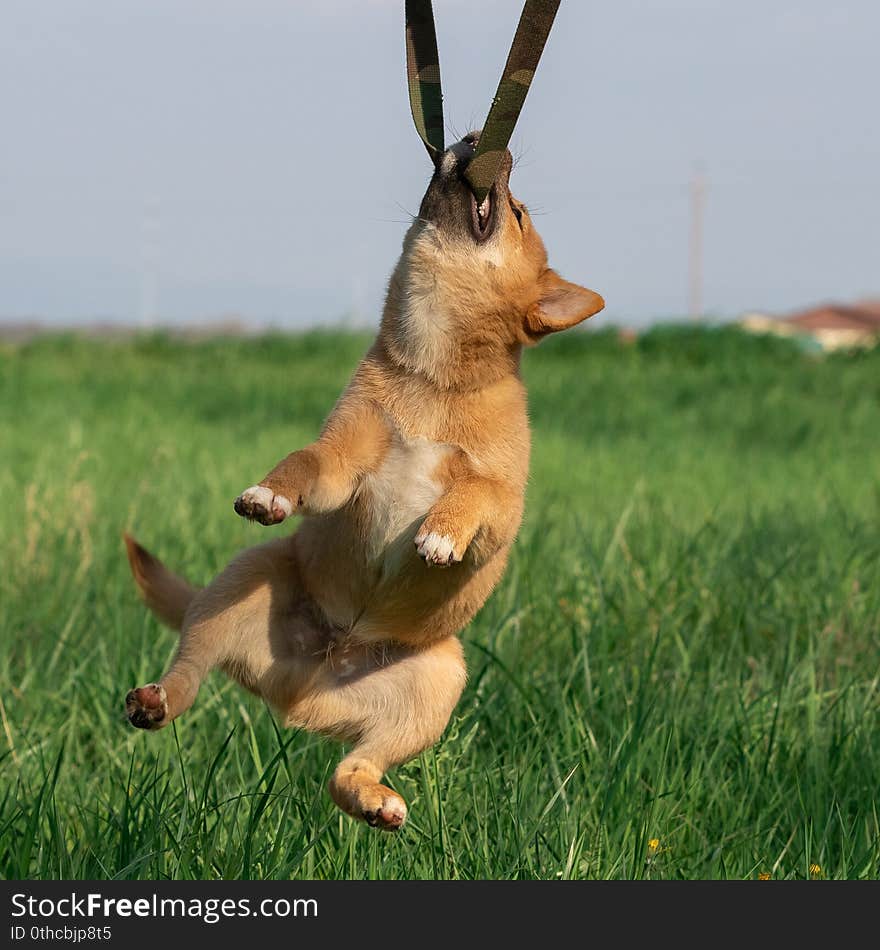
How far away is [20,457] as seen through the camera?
844 centimetres

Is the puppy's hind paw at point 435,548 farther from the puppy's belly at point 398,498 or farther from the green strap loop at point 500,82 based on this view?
the green strap loop at point 500,82

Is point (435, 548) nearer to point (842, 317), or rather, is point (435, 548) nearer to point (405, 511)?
point (405, 511)

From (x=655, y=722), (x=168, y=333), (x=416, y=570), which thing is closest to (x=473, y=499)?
(x=416, y=570)

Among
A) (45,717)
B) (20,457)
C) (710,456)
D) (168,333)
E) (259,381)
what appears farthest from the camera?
(168,333)

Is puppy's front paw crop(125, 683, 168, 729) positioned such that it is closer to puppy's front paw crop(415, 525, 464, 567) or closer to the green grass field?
the green grass field

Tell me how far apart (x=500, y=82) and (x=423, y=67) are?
0.48ft

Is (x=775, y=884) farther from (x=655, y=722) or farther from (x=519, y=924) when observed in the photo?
(x=655, y=722)

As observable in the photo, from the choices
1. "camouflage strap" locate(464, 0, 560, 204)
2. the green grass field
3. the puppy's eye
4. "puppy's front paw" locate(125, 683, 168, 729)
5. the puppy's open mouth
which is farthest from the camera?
the green grass field

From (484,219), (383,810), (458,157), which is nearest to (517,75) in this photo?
(458,157)

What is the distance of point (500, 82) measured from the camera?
1.90 meters

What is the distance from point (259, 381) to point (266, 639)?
10.6 metres

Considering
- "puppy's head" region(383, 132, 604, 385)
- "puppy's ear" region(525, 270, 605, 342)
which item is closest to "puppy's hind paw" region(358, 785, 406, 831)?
"puppy's head" region(383, 132, 604, 385)

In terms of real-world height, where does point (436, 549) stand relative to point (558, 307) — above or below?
below

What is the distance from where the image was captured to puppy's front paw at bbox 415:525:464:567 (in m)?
2.13
